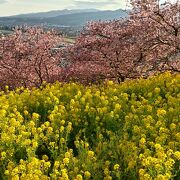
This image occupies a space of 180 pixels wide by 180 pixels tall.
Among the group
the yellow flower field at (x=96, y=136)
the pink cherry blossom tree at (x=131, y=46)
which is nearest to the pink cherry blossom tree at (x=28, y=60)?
the pink cherry blossom tree at (x=131, y=46)

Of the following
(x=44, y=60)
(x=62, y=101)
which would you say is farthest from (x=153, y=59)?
(x=62, y=101)

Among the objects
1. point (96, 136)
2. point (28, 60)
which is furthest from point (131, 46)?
point (96, 136)

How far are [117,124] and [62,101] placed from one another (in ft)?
11.0

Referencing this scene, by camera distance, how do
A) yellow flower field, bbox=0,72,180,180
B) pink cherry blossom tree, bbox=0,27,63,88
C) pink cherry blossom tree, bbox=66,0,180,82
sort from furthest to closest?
pink cherry blossom tree, bbox=0,27,63,88 → pink cherry blossom tree, bbox=66,0,180,82 → yellow flower field, bbox=0,72,180,180

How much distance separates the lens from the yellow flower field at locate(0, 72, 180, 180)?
7859 mm

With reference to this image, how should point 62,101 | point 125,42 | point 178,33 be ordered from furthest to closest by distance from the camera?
point 125,42, point 178,33, point 62,101

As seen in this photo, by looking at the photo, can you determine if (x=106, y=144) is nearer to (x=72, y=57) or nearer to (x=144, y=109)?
(x=144, y=109)

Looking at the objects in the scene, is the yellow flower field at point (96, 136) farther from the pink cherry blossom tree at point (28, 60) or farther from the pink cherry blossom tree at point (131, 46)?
the pink cherry blossom tree at point (28, 60)

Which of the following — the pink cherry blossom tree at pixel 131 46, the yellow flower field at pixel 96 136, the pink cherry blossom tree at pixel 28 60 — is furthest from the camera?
the pink cherry blossom tree at pixel 28 60

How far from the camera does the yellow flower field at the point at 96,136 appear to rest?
786cm

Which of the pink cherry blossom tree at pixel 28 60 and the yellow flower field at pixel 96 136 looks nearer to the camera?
the yellow flower field at pixel 96 136

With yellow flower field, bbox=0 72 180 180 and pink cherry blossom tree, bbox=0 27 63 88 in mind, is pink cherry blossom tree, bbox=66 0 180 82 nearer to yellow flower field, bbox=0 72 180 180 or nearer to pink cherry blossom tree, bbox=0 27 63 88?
pink cherry blossom tree, bbox=0 27 63 88

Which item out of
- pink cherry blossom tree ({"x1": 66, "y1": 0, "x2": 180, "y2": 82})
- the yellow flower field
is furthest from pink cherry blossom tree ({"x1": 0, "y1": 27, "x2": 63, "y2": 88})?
the yellow flower field

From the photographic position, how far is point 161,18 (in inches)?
925
